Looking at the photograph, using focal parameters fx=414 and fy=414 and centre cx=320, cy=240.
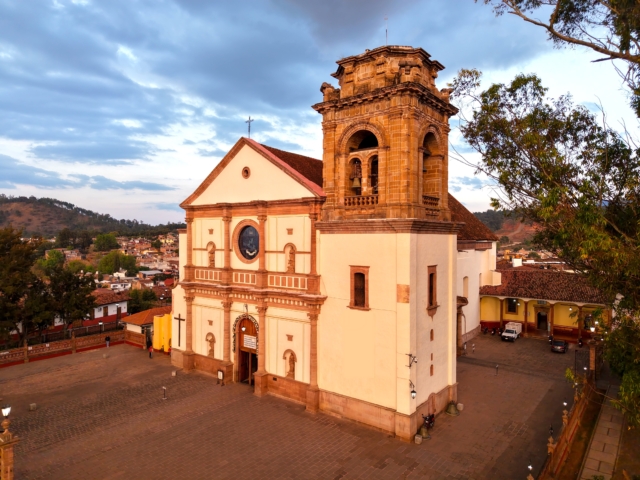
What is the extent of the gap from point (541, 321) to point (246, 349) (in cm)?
2354

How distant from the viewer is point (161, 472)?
45.9 feet

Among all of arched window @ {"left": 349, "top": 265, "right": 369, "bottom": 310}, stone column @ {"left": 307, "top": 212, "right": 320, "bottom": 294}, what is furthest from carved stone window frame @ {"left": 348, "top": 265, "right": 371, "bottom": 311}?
stone column @ {"left": 307, "top": 212, "right": 320, "bottom": 294}

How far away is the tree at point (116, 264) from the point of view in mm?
91938

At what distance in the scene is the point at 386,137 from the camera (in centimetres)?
1692

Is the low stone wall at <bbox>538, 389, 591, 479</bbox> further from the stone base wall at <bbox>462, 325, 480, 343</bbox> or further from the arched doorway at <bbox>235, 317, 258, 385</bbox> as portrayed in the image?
the arched doorway at <bbox>235, 317, 258, 385</bbox>

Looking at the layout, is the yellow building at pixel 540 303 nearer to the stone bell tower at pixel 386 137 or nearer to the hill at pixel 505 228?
the stone bell tower at pixel 386 137

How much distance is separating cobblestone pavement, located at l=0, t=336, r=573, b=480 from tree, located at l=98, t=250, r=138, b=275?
7365cm

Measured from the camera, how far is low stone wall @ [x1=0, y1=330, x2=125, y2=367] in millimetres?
25844

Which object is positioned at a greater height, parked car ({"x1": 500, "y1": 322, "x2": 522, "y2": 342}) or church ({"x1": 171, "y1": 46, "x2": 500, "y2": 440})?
church ({"x1": 171, "y1": 46, "x2": 500, "y2": 440})

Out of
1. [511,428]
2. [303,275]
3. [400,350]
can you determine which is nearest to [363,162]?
[303,275]

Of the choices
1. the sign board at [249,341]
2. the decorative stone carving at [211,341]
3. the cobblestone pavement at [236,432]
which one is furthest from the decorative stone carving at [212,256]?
the cobblestone pavement at [236,432]

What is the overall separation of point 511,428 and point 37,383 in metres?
23.8

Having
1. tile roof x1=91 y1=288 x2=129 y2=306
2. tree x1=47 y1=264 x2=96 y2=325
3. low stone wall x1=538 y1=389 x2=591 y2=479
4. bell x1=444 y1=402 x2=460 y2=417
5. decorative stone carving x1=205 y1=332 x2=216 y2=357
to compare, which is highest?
tree x1=47 y1=264 x2=96 y2=325

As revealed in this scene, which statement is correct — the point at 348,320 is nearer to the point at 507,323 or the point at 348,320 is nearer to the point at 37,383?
the point at 37,383
